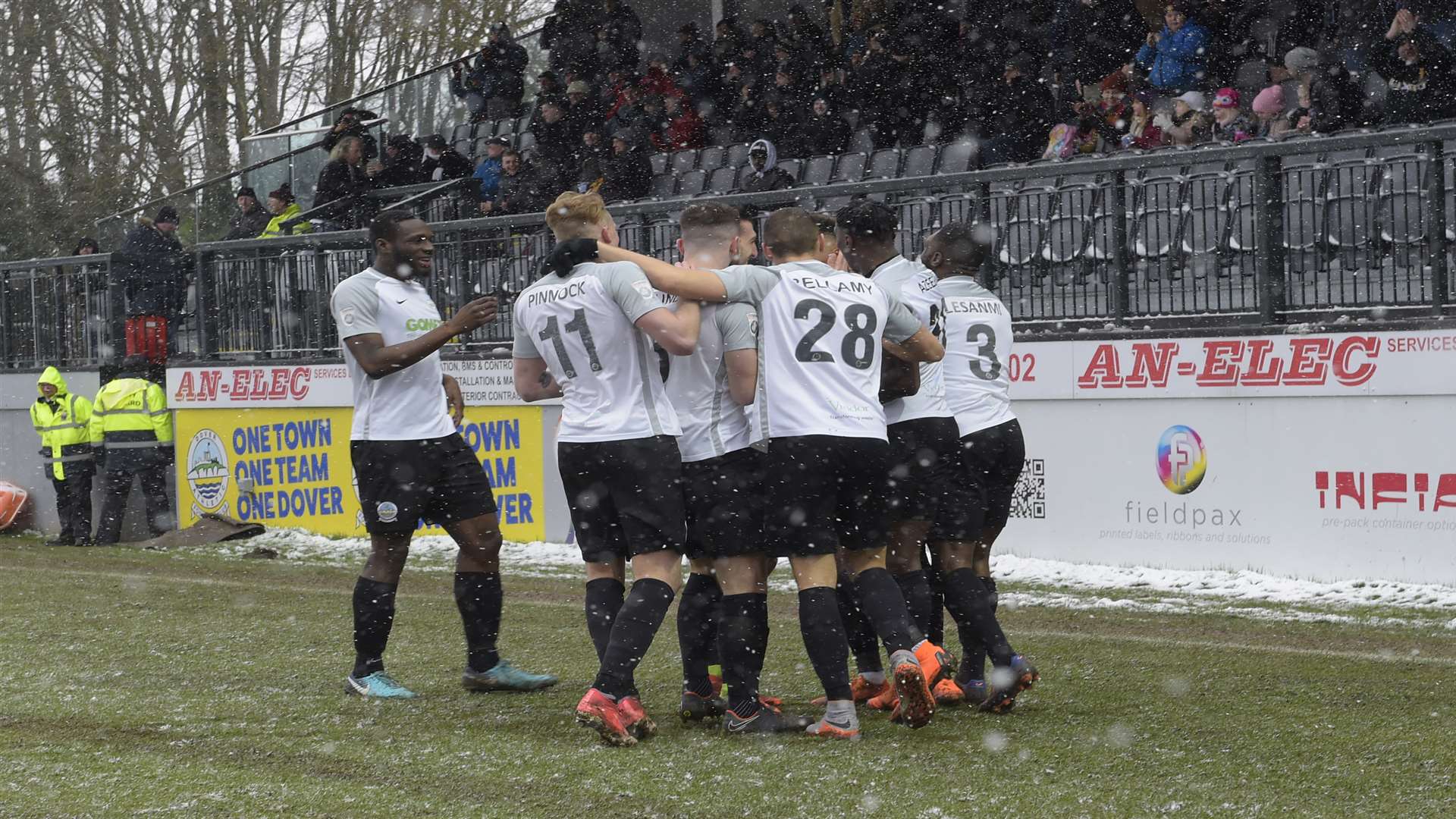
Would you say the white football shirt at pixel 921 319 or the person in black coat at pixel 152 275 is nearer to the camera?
the white football shirt at pixel 921 319

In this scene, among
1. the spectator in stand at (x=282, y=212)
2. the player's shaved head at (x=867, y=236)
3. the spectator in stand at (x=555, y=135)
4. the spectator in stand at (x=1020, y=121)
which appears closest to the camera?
the player's shaved head at (x=867, y=236)

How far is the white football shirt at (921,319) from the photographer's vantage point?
6.76m

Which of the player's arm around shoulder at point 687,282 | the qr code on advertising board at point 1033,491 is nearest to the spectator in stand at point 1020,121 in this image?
the qr code on advertising board at point 1033,491

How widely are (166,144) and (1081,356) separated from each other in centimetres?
2525

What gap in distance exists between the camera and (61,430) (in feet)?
56.0

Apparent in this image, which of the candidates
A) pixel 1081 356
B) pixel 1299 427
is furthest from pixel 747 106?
pixel 1299 427

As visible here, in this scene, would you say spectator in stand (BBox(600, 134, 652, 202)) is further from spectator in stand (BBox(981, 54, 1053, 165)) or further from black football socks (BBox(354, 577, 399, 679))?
black football socks (BBox(354, 577, 399, 679))

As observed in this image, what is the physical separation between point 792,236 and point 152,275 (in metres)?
13.0

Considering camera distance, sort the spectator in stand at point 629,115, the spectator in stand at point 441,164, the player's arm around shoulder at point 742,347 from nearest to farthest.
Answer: the player's arm around shoulder at point 742,347
the spectator in stand at point 629,115
the spectator in stand at point 441,164

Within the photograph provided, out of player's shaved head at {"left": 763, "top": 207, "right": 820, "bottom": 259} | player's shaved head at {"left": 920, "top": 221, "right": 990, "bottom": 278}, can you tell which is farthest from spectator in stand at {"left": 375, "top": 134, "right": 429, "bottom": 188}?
player's shaved head at {"left": 763, "top": 207, "right": 820, "bottom": 259}

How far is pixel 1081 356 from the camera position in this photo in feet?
39.9

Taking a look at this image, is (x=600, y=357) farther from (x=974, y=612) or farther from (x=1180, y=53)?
(x=1180, y=53)

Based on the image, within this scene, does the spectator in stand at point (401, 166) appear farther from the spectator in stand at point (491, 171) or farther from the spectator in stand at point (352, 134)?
the spectator in stand at point (491, 171)

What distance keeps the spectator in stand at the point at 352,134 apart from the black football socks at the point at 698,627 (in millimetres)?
15239
